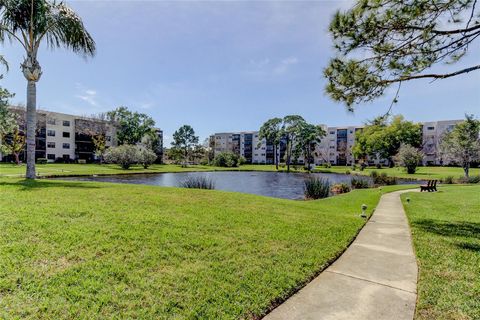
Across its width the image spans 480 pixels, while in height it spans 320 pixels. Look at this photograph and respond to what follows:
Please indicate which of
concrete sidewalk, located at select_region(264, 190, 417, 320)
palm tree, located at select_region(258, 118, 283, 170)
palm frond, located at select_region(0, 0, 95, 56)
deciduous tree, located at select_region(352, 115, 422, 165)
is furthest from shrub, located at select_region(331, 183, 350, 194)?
deciduous tree, located at select_region(352, 115, 422, 165)

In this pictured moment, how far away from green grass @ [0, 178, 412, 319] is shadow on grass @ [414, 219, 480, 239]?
8.09 ft

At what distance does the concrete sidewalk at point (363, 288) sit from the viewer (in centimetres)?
292

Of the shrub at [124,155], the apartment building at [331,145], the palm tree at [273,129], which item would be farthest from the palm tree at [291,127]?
the shrub at [124,155]

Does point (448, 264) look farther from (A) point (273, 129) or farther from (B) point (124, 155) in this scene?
(A) point (273, 129)

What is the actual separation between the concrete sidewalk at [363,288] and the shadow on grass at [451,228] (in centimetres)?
182

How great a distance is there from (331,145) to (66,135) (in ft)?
225

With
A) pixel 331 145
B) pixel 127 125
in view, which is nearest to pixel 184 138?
pixel 127 125

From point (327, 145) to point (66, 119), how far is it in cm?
6783

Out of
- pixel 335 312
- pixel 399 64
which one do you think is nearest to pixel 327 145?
pixel 399 64

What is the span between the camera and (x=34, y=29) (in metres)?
11.4

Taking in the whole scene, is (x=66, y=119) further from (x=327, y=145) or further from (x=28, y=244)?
(x=327, y=145)

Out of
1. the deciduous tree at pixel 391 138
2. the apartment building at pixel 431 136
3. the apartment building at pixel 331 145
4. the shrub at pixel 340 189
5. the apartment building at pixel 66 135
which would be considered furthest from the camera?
the apartment building at pixel 331 145

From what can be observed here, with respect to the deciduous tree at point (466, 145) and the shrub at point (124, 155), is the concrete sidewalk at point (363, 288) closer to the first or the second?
the deciduous tree at point (466, 145)

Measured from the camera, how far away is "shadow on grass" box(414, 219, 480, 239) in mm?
6384
